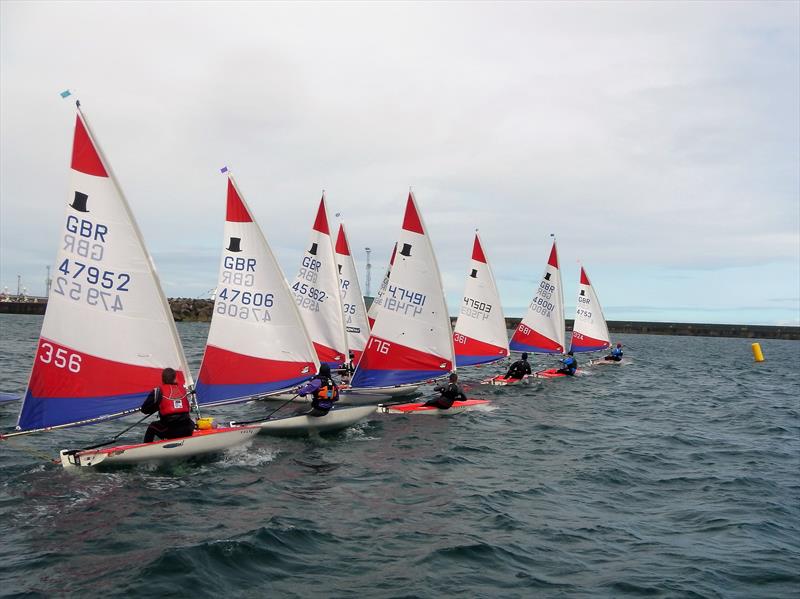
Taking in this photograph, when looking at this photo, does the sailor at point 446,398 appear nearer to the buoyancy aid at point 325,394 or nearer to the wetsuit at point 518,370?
the buoyancy aid at point 325,394

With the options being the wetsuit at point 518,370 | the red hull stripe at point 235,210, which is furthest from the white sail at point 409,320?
the wetsuit at point 518,370

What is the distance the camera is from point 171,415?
1462cm

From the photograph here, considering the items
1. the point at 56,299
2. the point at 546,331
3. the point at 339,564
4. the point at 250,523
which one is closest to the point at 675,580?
the point at 339,564

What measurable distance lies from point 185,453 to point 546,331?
1137 inches

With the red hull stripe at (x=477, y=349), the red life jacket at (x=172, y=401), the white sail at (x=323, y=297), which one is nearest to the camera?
the red life jacket at (x=172, y=401)

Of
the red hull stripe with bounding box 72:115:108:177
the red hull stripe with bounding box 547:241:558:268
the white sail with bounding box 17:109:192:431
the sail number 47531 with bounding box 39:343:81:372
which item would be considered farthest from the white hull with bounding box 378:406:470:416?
the red hull stripe with bounding box 547:241:558:268

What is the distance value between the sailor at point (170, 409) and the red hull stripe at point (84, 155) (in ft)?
15.3

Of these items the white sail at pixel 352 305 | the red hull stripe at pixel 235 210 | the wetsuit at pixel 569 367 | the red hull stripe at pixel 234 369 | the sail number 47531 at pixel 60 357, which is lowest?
the wetsuit at pixel 569 367

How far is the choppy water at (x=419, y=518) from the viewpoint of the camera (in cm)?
930

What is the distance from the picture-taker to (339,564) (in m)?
9.81

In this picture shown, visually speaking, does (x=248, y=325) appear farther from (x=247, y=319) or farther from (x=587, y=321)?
(x=587, y=321)

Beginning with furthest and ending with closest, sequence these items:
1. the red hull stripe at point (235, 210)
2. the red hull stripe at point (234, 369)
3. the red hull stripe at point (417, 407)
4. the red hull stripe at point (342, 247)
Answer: the red hull stripe at point (342, 247)
the red hull stripe at point (417, 407)
the red hull stripe at point (235, 210)
the red hull stripe at point (234, 369)

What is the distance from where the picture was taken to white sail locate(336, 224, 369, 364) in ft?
103

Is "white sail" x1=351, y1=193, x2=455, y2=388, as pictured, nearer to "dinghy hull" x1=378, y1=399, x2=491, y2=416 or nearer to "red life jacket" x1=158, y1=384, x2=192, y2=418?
"dinghy hull" x1=378, y1=399, x2=491, y2=416
